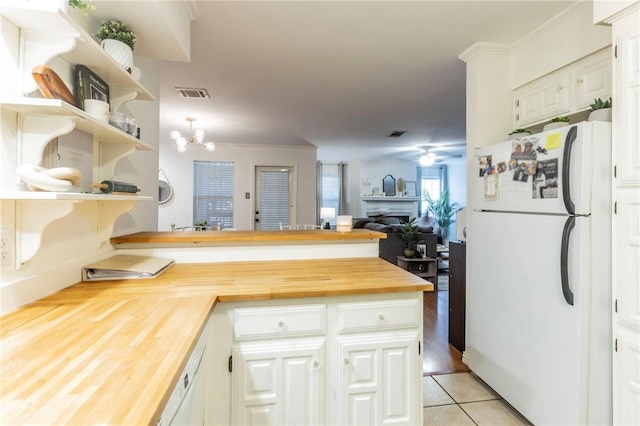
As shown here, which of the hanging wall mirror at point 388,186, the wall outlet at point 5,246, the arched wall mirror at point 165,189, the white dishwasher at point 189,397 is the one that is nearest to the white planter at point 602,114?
the white dishwasher at point 189,397

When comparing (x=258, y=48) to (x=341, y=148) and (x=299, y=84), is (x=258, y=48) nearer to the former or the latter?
(x=299, y=84)

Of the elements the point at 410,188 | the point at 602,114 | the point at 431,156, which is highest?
the point at 431,156

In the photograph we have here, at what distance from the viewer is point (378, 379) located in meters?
1.32

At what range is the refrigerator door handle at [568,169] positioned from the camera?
4.87 feet

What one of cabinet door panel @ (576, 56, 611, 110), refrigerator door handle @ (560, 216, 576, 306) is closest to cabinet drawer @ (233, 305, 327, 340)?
refrigerator door handle @ (560, 216, 576, 306)

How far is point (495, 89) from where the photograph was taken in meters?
2.39

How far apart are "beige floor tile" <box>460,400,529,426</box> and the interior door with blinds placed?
5058 millimetres

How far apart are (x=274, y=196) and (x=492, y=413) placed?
5.42 m

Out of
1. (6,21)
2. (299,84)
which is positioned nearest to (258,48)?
(299,84)

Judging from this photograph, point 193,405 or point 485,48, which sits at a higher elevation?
point 485,48

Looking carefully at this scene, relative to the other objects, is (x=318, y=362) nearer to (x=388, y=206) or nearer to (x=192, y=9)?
(x=192, y=9)

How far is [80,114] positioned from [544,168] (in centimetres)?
→ 206

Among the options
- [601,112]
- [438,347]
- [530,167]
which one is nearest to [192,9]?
[530,167]

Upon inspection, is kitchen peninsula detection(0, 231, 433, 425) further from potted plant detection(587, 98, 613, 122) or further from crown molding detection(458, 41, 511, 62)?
crown molding detection(458, 41, 511, 62)
